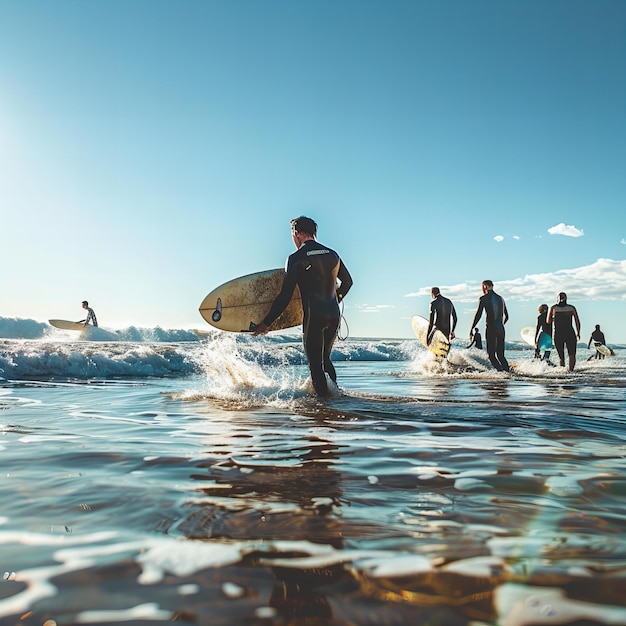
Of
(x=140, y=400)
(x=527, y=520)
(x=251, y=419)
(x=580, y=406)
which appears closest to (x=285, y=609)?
(x=527, y=520)

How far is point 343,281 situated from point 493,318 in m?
6.89

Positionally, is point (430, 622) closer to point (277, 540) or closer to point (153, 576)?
point (277, 540)

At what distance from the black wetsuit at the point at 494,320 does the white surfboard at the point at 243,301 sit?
5.89 meters

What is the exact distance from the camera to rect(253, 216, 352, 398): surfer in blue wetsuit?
6.21 meters

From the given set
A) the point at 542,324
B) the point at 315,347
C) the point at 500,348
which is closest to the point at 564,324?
the point at 542,324

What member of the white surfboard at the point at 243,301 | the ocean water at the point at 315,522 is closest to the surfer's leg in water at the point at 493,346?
the white surfboard at the point at 243,301

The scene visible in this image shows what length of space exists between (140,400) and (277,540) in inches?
219

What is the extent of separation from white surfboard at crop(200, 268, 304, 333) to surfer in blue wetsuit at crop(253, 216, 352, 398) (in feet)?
5.85

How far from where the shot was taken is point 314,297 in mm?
6219

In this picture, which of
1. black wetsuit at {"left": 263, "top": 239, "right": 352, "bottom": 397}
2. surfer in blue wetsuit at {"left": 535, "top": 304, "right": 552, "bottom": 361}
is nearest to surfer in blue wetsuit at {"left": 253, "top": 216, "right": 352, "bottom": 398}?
black wetsuit at {"left": 263, "top": 239, "right": 352, "bottom": 397}

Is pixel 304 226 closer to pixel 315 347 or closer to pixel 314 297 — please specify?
pixel 314 297

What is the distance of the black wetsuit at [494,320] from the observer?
40.5ft

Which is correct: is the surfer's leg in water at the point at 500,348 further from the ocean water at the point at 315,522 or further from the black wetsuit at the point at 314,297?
the ocean water at the point at 315,522

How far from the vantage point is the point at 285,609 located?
1335 millimetres
